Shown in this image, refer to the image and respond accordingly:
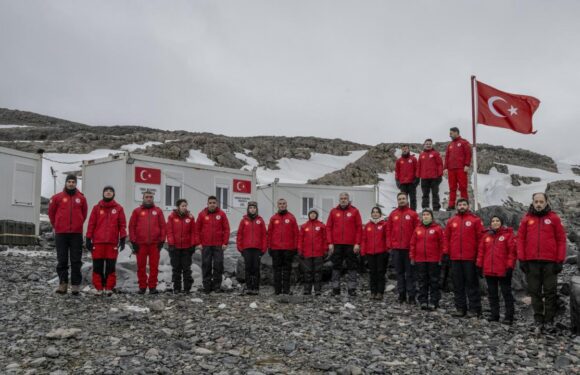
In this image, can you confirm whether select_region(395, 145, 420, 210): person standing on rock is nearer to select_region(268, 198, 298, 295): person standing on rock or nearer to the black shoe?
select_region(268, 198, 298, 295): person standing on rock

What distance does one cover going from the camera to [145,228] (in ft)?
34.2

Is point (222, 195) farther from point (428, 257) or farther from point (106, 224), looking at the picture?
point (428, 257)

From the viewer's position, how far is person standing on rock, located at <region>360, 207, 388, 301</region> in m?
10.5

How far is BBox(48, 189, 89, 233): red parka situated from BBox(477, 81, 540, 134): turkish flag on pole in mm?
9881

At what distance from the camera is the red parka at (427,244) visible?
9617mm

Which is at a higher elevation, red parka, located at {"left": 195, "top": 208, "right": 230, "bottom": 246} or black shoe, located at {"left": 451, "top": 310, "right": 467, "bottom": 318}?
red parka, located at {"left": 195, "top": 208, "right": 230, "bottom": 246}

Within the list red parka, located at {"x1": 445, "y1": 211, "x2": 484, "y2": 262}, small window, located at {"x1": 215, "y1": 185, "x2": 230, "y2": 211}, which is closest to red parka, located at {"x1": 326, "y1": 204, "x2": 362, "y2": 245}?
red parka, located at {"x1": 445, "y1": 211, "x2": 484, "y2": 262}

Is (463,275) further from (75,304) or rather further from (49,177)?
(49,177)

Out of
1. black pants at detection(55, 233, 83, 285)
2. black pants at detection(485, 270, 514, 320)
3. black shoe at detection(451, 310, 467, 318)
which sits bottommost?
black shoe at detection(451, 310, 467, 318)

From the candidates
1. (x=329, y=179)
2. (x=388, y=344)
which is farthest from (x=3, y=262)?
(x=329, y=179)

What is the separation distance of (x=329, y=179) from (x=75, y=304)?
41.9 meters

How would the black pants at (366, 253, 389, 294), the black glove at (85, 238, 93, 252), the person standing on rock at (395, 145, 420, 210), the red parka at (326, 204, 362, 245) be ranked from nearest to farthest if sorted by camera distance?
the black glove at (85, 238, 93, 252), the black pants at (366, 253, 389, 294), the red parka at (326, 204, 362, 245), the person standing on rock at (395, 145, 420, 210)

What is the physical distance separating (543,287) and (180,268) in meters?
6.81

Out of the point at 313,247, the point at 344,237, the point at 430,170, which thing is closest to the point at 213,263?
the point at 313,247
